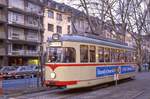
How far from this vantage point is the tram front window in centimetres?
1995

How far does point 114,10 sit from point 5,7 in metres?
23.2

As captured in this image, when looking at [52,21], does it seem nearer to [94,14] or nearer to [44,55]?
[94,14]

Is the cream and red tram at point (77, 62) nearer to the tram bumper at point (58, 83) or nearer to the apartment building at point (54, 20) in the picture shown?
the tram bumper at point (58, 83)

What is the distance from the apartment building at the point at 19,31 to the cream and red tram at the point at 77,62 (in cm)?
3674

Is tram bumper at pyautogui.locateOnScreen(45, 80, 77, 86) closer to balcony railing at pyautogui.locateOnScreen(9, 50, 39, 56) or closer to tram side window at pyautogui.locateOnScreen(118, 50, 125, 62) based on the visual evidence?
tram side window at pyautogui.locateOnScreen(118, 50, 125, 62)

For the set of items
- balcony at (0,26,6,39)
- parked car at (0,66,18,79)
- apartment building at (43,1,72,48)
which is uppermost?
apartment building at (43,1,72,48)

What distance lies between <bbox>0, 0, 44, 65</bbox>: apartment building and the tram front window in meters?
39.5

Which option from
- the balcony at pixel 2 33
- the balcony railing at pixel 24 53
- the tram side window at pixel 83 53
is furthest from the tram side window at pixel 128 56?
the balcony railing at pixel 24 53

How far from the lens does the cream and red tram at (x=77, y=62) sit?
778 inches

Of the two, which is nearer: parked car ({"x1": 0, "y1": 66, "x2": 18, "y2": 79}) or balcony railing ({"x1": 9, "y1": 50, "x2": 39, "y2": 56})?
parked car ({"x1": 0, "y1": 66, "x2": 18, "y2": 79})

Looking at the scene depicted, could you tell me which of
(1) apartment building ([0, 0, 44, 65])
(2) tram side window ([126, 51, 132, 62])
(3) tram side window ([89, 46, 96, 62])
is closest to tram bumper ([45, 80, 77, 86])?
(3) tram side window ([89, 46, 96, 62])

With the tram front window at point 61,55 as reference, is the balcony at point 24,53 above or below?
above

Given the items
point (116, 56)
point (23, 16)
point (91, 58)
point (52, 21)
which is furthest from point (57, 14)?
point (91, 58)

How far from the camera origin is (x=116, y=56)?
27109mm
